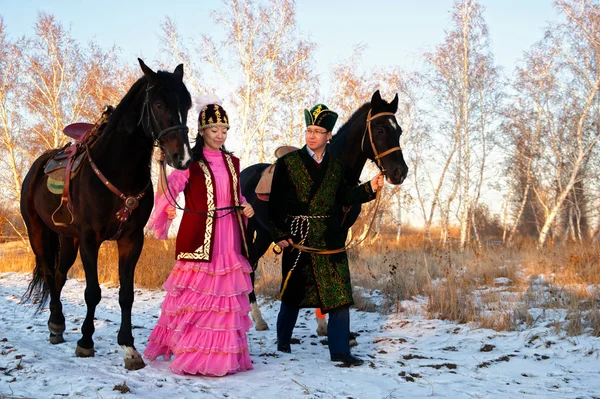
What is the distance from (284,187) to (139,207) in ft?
4.08

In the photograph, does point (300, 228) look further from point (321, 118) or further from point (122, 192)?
point (122, 192)

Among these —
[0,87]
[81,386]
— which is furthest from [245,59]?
[81,386]

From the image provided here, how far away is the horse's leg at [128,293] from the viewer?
3.62 m

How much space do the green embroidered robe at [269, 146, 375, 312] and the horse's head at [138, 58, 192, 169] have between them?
3.66 ft

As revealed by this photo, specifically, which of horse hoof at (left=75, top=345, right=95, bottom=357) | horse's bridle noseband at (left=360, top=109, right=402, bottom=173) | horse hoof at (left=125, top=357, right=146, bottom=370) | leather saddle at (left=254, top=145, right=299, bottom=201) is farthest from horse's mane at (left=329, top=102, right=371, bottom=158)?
horse hoof at (left=75, top=345, right=95, bottom=357)

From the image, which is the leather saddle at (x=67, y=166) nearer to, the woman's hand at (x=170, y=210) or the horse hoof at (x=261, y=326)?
the woman's hand at (x=170, y=210)

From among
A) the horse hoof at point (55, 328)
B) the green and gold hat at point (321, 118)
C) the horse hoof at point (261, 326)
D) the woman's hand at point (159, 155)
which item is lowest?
the horse hoof at point (261, 326)

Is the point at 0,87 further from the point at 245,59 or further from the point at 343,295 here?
the point at 343,295

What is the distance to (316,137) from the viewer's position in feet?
13.7

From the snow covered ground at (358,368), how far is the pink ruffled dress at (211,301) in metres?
0.15

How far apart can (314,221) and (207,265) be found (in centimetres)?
107

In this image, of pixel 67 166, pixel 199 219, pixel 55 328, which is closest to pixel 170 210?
pixel 199 219

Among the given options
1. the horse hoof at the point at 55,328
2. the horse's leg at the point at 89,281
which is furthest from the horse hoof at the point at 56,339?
the horse's leg at the point at 89,281

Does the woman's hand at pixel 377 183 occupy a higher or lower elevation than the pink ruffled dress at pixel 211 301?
higher
